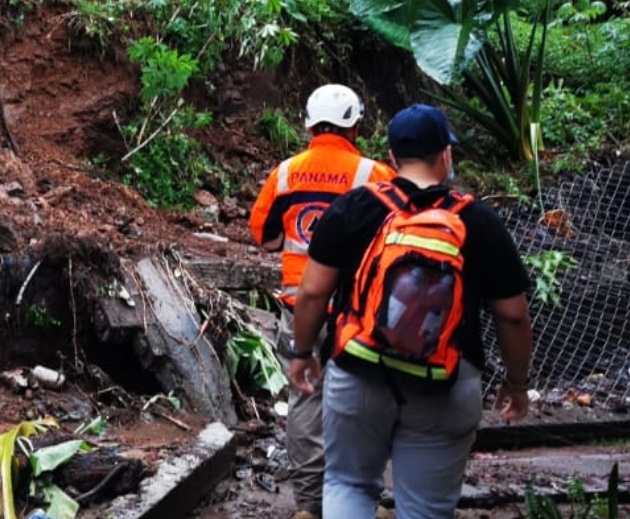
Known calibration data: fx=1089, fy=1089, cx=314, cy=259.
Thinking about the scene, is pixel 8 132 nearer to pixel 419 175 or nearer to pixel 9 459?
pixel 9 459

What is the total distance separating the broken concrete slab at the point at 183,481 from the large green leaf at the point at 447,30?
4.87 metres

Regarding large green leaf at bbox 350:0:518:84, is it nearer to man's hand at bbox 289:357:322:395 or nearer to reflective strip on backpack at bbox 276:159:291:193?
reflective strip on backpack at bbox 276:159:291:193

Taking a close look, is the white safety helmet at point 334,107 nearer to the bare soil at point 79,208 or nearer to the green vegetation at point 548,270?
the bare soil at point 79,208

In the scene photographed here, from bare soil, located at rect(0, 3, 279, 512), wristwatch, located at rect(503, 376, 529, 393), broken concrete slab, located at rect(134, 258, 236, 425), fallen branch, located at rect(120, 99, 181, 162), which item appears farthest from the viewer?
fallen branch, located at rect(120, 99, 181, 162)

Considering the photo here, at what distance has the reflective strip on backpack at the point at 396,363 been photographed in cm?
301

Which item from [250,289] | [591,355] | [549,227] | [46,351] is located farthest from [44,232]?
[549,227]

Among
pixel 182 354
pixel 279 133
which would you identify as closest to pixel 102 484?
pixel 182 354

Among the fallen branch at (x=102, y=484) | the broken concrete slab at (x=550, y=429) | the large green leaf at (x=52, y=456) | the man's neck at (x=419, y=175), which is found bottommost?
the broken concrete slab at (x=550, y=429)

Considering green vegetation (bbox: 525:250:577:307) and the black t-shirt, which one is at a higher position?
the black t-shirt

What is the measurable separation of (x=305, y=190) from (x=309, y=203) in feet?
0.17

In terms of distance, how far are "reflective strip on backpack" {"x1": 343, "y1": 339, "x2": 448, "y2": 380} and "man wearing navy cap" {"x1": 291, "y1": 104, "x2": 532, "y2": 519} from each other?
0.04 m

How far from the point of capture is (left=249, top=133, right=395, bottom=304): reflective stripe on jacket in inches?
162

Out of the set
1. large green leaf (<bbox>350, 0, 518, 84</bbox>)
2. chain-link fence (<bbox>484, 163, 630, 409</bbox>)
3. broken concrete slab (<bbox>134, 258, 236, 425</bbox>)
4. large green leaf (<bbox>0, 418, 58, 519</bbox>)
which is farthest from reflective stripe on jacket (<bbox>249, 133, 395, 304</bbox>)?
large green leaf (<bbox>350, 0, 518, 84</bbox>)

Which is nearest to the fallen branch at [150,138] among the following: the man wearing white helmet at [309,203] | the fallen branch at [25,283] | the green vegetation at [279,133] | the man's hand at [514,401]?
the green vegetation at [279,133]
